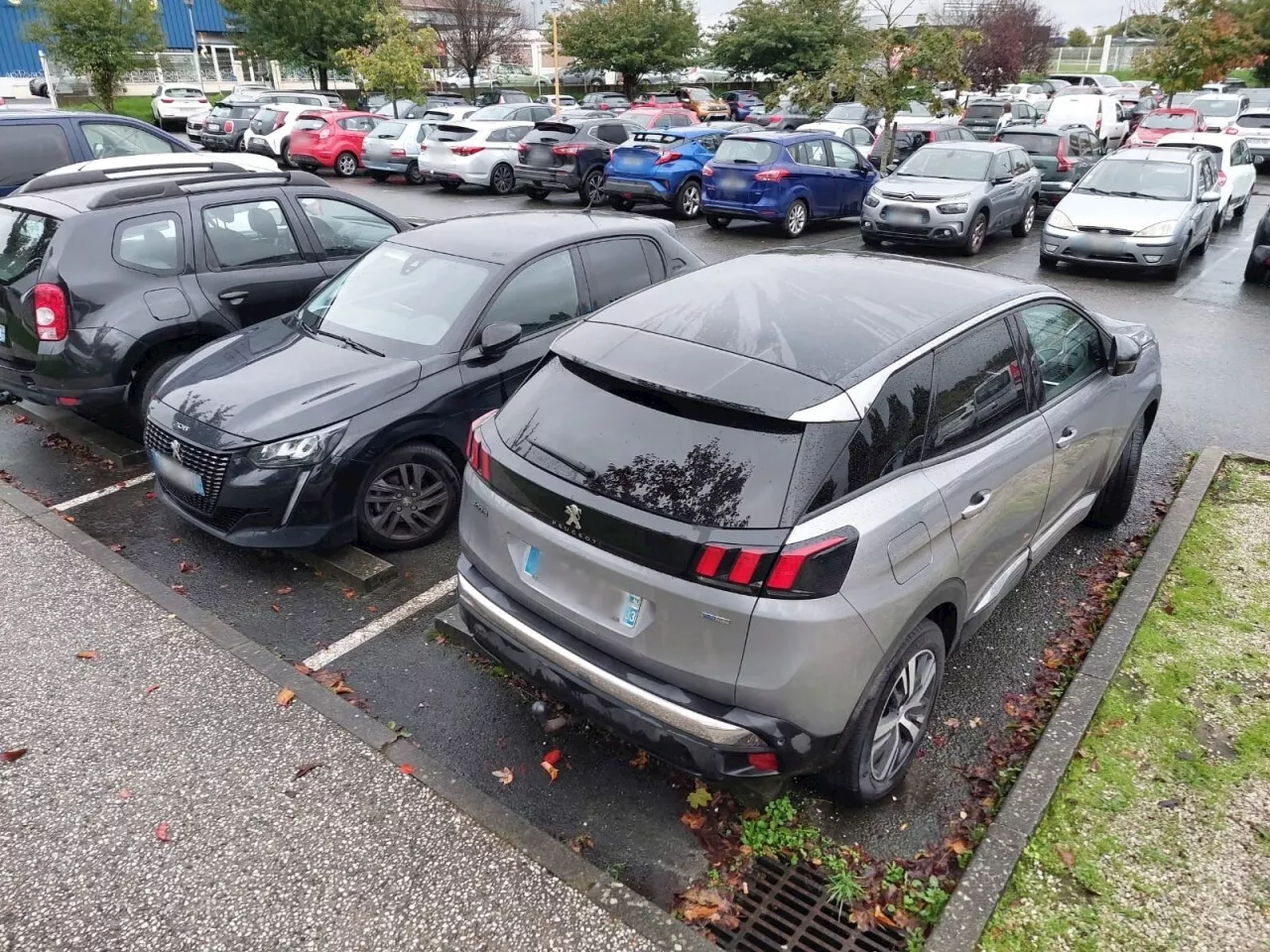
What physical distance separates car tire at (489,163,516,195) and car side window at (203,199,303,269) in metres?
13.8

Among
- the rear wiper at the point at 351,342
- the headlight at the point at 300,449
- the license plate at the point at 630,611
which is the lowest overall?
the headlight at the point at 300,449

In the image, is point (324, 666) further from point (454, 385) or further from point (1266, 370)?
point (1266, 370)

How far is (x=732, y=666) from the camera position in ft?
9.37

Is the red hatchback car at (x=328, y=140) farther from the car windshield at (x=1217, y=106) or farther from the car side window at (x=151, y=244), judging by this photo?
the car windshield at (x=1217, y=106)

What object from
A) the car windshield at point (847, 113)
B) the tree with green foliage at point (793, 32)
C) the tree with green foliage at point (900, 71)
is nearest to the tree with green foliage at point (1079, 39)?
the tree with green foliage at point (793, 32)

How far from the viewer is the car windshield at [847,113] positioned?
88.4 feet

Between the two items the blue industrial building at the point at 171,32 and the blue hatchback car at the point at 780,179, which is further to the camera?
the blue industrial building at the point at 171,32

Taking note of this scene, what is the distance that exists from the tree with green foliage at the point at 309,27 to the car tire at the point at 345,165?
1544 cm

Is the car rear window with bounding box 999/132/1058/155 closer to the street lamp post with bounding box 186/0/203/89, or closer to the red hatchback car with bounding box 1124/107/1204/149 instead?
the red hatchback car with bounding box 1124/107/1204/149

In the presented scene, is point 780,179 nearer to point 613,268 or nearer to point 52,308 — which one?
point 613,268

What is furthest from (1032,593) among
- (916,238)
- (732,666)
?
(916,238)

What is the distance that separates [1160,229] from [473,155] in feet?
44.3

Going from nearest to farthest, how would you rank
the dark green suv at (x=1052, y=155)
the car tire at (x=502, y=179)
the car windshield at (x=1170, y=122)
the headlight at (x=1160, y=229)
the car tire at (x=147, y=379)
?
the car tire at (x=147, y=379), the headlight at (x=1160, y=229), the dark green suv at (x=1052, y=155), the car tire at (x=502, y=179), the car windshield at (x=1170, y=122)

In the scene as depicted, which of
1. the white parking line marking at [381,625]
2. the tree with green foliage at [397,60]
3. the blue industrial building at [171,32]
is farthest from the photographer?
the blue industrial building at [171,32]
